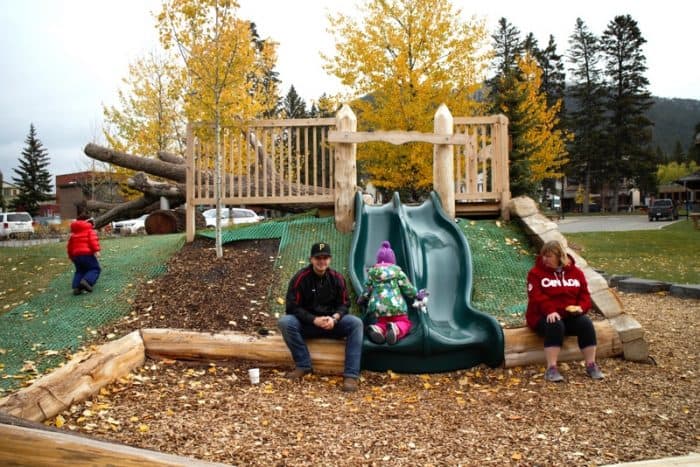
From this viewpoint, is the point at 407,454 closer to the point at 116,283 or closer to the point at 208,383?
the point at 208,383

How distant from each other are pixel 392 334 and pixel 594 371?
5.94ft

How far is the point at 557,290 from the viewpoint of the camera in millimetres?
5164

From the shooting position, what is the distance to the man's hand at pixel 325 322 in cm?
496

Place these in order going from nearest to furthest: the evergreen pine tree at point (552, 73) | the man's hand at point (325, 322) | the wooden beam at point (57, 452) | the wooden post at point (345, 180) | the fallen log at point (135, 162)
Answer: the wooden beam at point (57, 452) < the man's hand at point (325, 322) < the wooden post at point (345, 180) < the fallen log at point (135, 162) < the evergreen pine tree at point (552, 73)

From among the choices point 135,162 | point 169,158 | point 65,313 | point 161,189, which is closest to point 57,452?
point 65,313

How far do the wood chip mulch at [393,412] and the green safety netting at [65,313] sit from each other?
0.40m

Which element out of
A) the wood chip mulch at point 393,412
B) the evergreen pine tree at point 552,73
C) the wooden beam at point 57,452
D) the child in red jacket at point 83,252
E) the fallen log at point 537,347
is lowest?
the wood chip mulch at point 393,412

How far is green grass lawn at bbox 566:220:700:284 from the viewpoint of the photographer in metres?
11.4

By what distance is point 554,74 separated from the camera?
5181 cm

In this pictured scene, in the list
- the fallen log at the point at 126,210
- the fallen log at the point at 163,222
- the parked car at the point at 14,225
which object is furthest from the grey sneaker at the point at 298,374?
the parked car at the point at 14,225

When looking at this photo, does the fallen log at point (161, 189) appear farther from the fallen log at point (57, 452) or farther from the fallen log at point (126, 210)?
the fallen log at point (57, 452)

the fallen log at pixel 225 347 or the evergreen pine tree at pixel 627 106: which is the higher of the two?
the evergreen pine tree at pixel 627 106

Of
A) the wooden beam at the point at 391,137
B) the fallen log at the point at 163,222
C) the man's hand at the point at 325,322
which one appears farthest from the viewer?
the fallen log at the point at 163,222

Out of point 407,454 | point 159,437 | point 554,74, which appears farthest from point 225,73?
point 554,74
